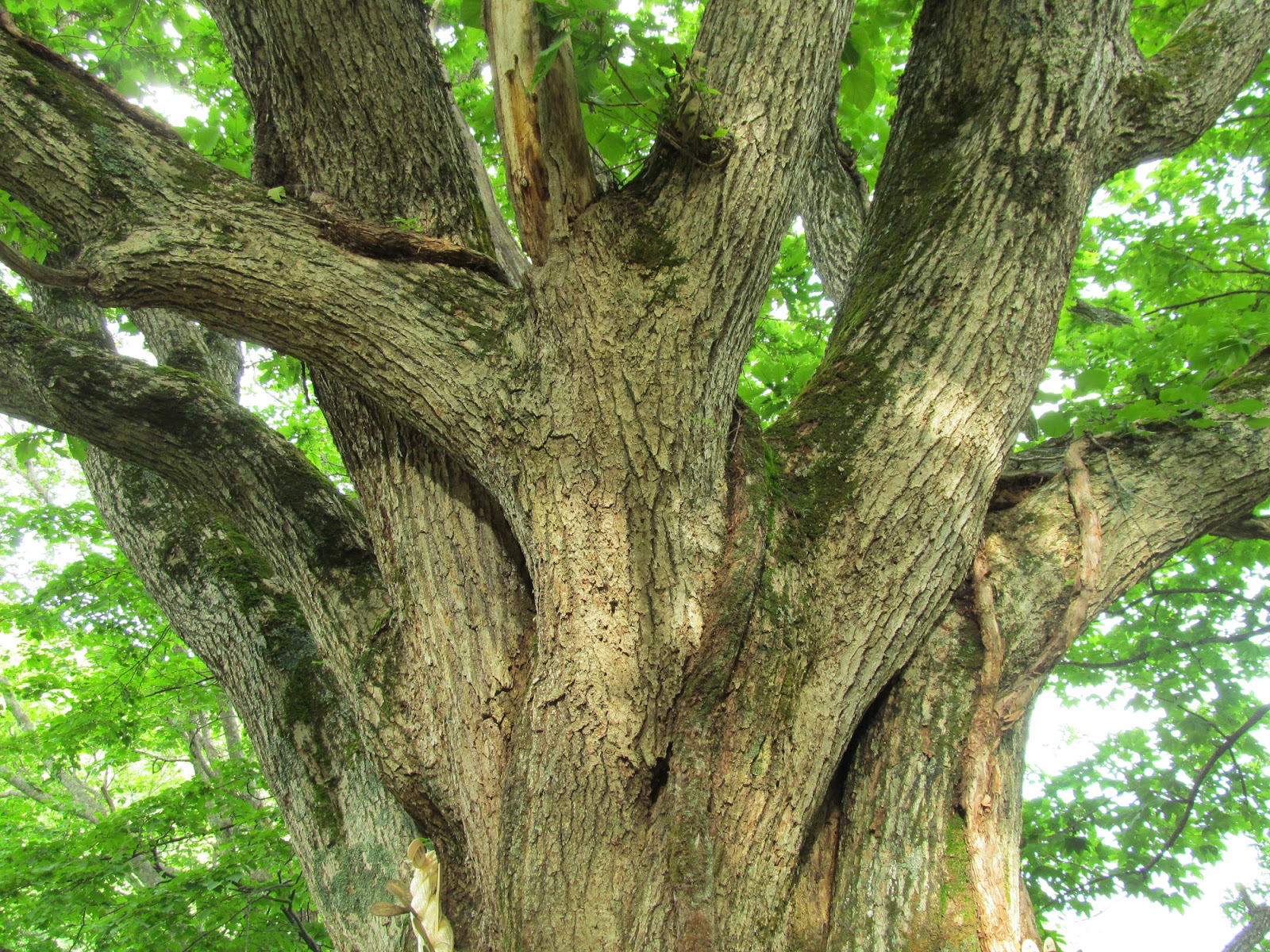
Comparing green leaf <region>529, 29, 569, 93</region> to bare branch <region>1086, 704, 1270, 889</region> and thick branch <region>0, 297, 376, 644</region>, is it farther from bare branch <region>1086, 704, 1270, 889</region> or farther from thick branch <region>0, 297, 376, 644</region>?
bare branch <region>1086, 704, 1270, 889</region>

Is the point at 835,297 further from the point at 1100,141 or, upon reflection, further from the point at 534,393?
the point at 534,393

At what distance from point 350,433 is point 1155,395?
2697 millimetres

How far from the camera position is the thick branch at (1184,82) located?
8.16 feet

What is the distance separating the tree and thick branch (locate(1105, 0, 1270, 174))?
4 cm

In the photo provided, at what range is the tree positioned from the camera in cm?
165

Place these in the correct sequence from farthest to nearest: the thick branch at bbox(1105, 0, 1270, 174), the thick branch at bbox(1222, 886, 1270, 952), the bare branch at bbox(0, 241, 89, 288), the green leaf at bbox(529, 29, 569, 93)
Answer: the thick branch at bbox(1222, 886, 1270, 952) → the thick branch at bbox(1105, 0, 1270, 174) → the bare branch at bbox(0, 241, 89, 288) → the green leaf at bbox(529, 29, 569, 93)

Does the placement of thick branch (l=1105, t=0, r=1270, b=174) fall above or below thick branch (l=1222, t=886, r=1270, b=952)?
above

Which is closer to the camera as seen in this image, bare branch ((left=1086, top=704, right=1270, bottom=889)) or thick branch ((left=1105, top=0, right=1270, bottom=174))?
thick branch ((left=1105, top=0, right=1270, bottom=174))

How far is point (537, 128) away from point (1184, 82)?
2.41 m

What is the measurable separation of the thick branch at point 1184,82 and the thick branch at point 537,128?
1.94 metres

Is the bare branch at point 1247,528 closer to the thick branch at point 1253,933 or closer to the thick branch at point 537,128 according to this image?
the thick branch at point 537,128

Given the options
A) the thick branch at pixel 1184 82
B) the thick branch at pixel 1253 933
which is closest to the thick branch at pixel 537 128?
the thick branch at pixel 1184 82

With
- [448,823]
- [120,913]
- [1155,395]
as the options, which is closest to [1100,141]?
[1155,395]

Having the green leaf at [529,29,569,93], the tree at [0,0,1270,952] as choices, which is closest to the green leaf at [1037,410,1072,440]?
the tree at [0,0,1270,952]
